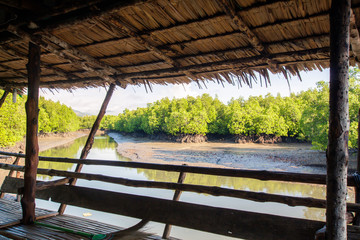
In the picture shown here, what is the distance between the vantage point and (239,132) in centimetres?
3722

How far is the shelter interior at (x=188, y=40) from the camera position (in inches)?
89.0

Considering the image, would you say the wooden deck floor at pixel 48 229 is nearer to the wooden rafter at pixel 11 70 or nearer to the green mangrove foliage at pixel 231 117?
the wooden rafter at pixel 11 70

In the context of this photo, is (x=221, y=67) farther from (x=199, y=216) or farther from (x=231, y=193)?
(x=199, y=216)

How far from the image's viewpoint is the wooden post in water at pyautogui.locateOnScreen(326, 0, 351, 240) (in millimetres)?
1700

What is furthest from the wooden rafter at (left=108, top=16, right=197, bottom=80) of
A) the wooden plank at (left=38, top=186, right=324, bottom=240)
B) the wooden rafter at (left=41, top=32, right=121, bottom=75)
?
the wooden plank at (left=38, top=186, right=324, bottom=240)

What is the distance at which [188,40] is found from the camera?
10.1ft

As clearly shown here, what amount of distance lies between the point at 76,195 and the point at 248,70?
10.1 feet

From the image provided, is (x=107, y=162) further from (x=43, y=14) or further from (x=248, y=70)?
(x=248, y=70)

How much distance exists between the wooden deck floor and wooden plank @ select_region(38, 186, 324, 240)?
A: 0.87 feet

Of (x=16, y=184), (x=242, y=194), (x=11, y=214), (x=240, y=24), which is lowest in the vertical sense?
(x=11, y=214)

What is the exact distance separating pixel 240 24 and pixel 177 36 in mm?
838

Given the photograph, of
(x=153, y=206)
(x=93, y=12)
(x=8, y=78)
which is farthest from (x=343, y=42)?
(x=8, y=78)

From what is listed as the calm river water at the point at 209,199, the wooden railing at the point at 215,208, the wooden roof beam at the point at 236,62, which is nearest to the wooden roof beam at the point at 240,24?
the wooden roof beam at the point at 236,62

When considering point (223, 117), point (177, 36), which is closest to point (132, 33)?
point (177, 36)
